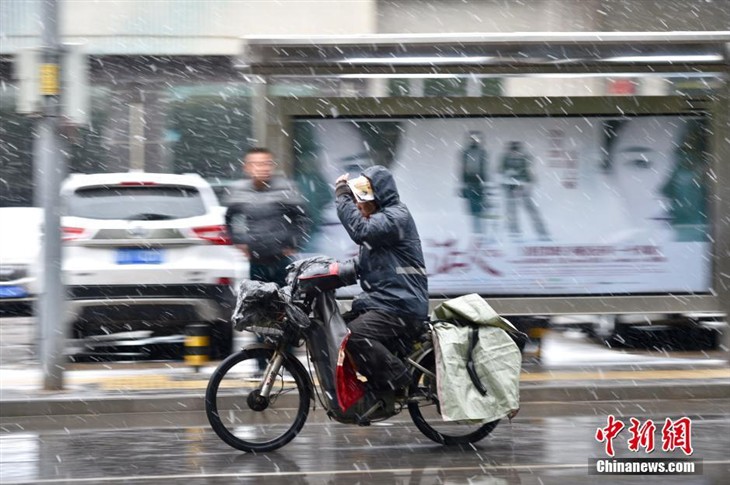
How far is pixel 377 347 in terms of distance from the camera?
7348 millimetres

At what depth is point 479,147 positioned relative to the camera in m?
10.8

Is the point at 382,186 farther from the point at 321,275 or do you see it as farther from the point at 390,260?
the point at 321,275

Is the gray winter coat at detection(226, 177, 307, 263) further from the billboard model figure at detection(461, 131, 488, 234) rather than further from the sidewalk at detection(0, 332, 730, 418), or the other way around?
the billboard model figure at detection(461, 131, 488, 234)

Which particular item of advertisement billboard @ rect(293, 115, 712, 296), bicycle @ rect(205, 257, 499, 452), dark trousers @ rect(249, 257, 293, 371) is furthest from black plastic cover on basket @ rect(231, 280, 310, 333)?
advertisement billboard @ rect(293, 115, 712, 296)

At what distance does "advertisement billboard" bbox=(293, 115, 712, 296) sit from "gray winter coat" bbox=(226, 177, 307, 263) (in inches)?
44.9

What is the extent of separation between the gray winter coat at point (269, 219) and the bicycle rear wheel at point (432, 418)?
83.9 inches

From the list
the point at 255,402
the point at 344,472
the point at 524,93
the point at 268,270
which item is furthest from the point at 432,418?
the point at 524,93

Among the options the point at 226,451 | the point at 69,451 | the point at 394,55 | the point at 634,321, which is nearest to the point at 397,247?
the point at 226,451

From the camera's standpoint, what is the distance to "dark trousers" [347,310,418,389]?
735 centimetres

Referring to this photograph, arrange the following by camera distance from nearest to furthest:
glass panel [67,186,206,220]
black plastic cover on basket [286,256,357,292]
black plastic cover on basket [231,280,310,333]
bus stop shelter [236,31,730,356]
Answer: black plastic cover on basket [231,280,310,333] < black plastic cover on basket [286,256,357,292] < bus stop shelter [236,31,730,356] < glass panel [67,186,206,220]

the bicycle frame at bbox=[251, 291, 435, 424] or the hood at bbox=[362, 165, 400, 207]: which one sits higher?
the hood at bbox=[362, 165, 400, 207]

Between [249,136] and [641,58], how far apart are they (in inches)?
458

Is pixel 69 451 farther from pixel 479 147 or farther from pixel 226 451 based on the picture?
pixel 479 147

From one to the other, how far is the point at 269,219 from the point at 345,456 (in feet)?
8.21
